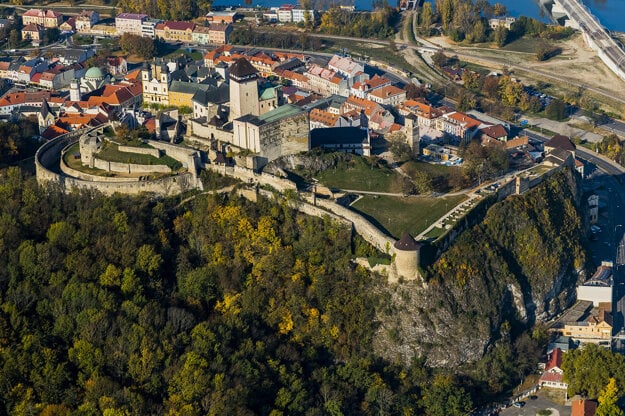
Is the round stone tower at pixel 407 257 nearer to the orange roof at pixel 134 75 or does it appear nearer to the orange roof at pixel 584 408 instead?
the orange roof at pixel 584 408

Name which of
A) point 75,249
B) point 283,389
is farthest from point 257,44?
point 283,389

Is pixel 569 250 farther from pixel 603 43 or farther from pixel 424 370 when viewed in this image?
pixel 603 43

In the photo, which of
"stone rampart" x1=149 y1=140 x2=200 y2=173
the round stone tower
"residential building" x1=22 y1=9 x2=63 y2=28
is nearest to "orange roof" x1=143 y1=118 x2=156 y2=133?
"stone rampart" x1=149 y1=140 x2=200 y2=173

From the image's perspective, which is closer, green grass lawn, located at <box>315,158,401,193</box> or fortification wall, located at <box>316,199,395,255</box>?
fortification wall, located at <box>316,199,395,255</box>

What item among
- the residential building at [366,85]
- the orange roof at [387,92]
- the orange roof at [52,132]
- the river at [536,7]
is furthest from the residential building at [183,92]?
the river at [536,7]

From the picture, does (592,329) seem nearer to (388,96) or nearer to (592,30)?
(388,96)

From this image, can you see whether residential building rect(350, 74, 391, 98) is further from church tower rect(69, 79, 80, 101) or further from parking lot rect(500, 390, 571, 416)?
parking lot rect(500, 390, 571, 416)

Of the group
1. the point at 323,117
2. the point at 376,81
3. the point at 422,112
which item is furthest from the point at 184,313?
the point at 376,81
